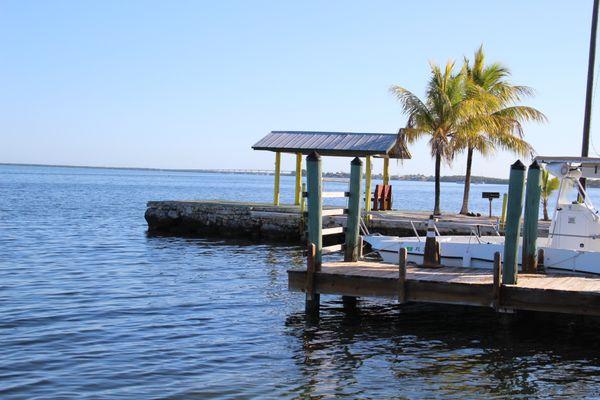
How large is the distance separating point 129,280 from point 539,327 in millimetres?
10939

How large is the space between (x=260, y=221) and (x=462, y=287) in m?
17.7

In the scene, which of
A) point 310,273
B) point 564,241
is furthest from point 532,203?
point 310,273

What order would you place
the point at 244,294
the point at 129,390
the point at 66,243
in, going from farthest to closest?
the point at 66,243, the point at 244,294, the point at 129,390

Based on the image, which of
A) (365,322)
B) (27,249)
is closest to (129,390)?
(365,322)

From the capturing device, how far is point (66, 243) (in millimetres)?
30125

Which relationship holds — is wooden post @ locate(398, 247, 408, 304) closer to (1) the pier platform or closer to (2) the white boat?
(2) the white boat

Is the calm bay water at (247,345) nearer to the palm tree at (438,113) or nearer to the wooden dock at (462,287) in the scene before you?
the wooden dock at (462,287)

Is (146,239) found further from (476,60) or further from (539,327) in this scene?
(539,327)

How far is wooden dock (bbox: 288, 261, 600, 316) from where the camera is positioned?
1322cm

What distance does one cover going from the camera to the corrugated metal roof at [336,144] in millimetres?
31734

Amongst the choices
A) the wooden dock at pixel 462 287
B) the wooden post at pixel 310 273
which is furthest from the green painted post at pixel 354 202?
the wooden post at pixel 310 273

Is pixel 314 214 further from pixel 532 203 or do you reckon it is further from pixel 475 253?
pixel 532 203

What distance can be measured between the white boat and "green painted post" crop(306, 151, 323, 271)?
3000 millimetres

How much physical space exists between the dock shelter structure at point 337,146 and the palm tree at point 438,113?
116cm
